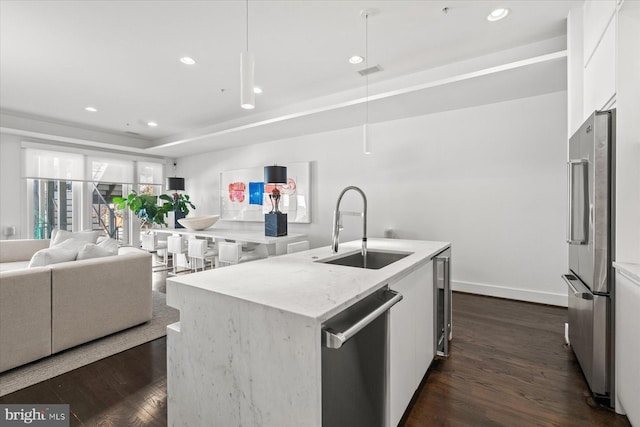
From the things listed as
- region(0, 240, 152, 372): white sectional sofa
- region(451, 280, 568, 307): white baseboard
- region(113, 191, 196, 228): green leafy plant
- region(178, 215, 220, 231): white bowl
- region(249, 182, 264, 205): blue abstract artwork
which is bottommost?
region(451, 280, 568, 307): white baseboard

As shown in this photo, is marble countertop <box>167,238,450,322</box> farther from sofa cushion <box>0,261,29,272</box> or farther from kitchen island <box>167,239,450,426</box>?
sofa cushion <box>0,261,29,272</box>

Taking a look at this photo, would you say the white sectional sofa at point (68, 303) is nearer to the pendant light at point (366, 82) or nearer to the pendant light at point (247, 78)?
the pendant light at point (247, 78)

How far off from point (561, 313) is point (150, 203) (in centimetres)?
662

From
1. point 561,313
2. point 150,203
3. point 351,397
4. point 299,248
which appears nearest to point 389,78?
point 299,248

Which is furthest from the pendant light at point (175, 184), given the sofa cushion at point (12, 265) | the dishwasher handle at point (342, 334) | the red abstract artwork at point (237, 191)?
the dishwasher handle at point (342, 334)

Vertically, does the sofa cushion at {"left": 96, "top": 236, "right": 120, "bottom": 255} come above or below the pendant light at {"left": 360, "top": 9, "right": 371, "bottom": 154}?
below

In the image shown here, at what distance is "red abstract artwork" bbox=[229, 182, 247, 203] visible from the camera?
611cm

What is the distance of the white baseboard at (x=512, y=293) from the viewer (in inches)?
130

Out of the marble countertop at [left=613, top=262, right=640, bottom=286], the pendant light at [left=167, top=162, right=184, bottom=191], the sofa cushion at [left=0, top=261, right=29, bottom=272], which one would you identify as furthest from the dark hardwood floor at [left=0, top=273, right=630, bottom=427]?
the pendant light at [left=167, top=162, right=184, bottom=191]

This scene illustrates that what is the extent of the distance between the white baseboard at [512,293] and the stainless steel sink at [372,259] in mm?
2235

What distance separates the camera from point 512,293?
11.6 feet

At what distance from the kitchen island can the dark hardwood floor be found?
1.45 feet

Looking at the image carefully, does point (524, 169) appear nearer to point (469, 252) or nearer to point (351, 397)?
point (469, 252)

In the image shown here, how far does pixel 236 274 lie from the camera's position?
4.61 ft
